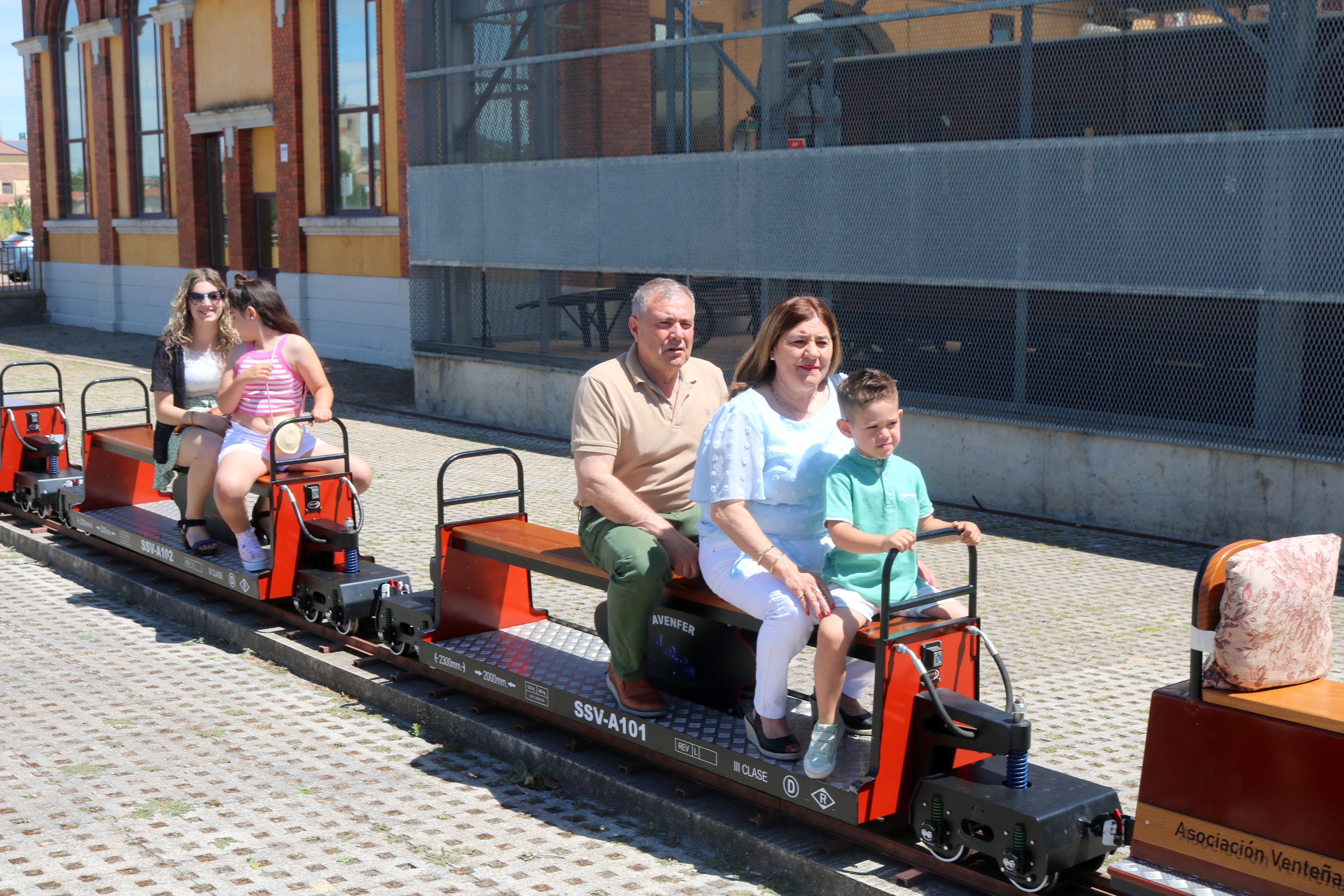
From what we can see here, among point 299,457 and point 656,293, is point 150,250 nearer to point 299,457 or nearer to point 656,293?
point 299,457

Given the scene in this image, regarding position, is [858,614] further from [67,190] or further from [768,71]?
[67,190]

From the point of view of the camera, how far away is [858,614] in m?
4.39

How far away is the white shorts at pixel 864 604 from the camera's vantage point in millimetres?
4406

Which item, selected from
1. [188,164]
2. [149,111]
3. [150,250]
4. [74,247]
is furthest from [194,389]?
[74,247]

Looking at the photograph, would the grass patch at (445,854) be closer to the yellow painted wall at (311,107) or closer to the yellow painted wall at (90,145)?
the yellow painted wall at (311,107)

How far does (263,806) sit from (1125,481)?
6.97 meters

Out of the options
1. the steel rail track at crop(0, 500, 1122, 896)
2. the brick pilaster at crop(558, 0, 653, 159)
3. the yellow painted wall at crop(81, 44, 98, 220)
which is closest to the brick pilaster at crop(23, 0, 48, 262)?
the yellow painted wall at crop(81, 44, 98, 220)

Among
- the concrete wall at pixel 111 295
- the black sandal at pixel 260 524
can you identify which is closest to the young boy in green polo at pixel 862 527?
the black sandal at pixel 260 524

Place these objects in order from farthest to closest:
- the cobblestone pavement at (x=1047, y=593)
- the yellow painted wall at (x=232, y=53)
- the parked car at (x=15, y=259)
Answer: the parked car at (x=15, y=259)
the yellow painted wall at (x=232, y=53)
the cobblestone pavement at (x=1047, y=593)

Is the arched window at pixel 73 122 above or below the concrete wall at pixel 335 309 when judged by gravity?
above

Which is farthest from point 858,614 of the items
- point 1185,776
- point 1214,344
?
point 1214,344

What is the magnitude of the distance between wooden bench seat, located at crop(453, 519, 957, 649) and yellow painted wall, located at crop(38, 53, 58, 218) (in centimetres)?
2910

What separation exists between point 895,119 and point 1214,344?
3.20 meters

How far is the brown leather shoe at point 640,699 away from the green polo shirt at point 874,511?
101cm
